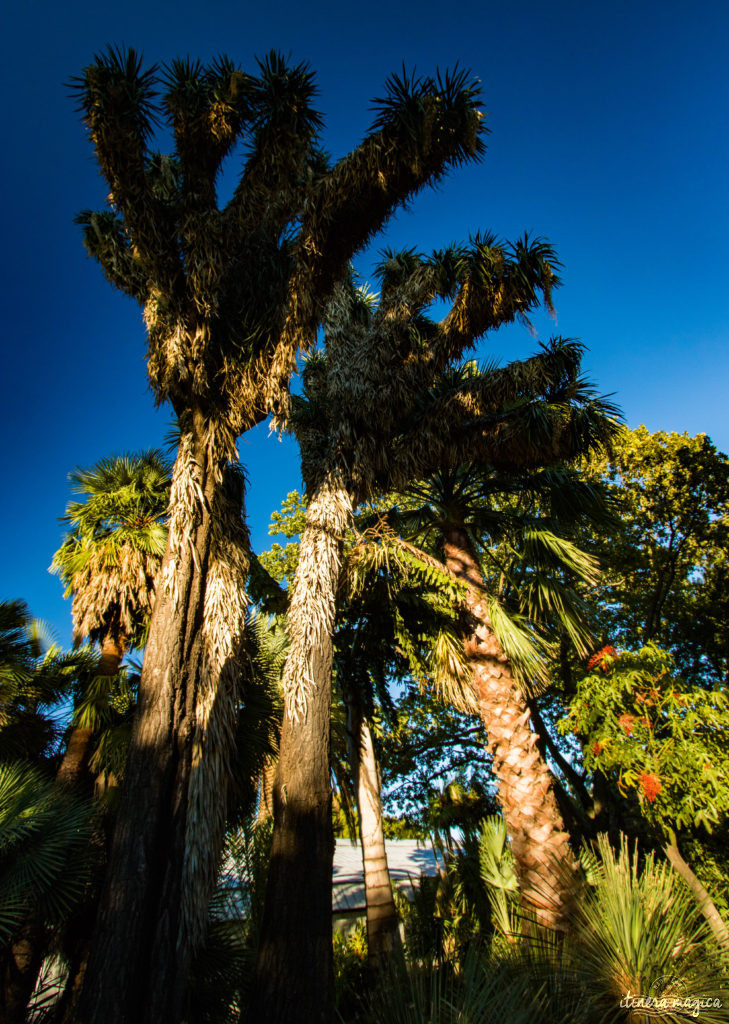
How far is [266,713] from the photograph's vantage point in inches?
295

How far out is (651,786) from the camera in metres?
6.27

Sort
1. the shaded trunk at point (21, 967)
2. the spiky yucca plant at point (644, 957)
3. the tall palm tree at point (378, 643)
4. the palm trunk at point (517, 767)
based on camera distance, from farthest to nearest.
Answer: the tall palm tree at point (378, 643), the palm trunk at point (517, 767), the shaded trunk at point (21, 967), the spiky yucca plant at point (644, 957)

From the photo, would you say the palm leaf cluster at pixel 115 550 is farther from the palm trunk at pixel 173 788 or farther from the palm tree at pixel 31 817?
the palm trunk at pixel 173 788

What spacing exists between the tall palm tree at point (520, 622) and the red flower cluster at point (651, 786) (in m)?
1.14

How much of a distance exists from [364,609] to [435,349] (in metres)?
4.56

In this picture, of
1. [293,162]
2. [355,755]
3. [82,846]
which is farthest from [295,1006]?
[293,162]

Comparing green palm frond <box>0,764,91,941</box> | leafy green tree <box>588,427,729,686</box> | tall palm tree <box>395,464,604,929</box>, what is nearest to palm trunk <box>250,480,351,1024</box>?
green palm frond <box>0,764,91,941</box>

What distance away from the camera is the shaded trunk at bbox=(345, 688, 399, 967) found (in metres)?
7.03

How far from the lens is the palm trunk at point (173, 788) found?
13.0 ft

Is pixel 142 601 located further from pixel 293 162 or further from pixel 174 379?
pixel 293 162

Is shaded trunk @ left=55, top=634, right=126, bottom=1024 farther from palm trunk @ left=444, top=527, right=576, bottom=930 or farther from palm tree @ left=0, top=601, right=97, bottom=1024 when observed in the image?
palm trunk @ left=444, top=527, right=576, bottom=930

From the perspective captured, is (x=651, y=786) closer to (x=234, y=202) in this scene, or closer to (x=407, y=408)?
(x=407, y=408)

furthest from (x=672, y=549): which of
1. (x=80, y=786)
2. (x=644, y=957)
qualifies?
(x=80, y=786)

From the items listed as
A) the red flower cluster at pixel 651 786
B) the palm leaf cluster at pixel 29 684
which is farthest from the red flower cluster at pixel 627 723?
the palm leaf cluster at pixel 29 684
